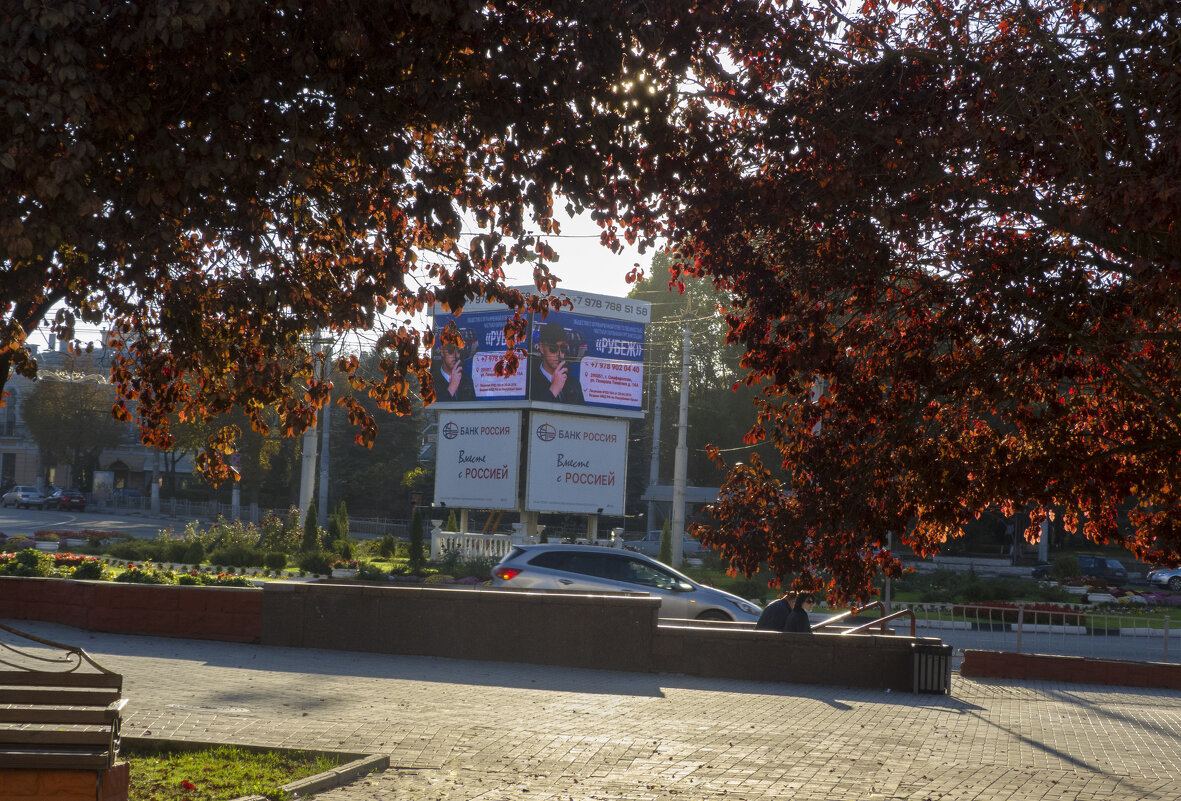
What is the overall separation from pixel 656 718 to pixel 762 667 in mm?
3960

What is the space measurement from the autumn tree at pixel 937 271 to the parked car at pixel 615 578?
30.7 ft

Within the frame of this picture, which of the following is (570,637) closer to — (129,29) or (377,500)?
(129,29)

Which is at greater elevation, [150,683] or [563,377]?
[563,377]

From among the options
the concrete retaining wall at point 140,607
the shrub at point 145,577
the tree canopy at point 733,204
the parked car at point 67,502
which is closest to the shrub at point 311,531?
the shrub at point 145,577

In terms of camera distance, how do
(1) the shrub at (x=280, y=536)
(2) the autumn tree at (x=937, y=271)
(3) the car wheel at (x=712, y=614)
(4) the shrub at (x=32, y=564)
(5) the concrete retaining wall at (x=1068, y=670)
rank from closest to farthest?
(2) the autumn tree at (x=937, y=271) < (5) the concrete retaining wall at (x=1068, y=670) < (3) the car wheel at (x=712, y=614) < (4) the shrub at (x=32, y=564) < (1) the shrub at (x=280, y=536)

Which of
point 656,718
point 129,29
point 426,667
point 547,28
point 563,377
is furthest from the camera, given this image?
point 563,377

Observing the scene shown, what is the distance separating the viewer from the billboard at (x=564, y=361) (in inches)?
1407

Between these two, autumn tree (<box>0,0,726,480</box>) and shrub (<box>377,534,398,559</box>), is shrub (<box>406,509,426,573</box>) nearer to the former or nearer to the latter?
shrub (<box>377,534,398,559</box>)

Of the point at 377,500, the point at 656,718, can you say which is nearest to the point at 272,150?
the point at 656,718

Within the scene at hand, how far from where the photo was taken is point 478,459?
36906 millimetres

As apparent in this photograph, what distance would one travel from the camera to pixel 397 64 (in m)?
5.72

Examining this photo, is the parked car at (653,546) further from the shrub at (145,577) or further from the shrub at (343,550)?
the shrub at (145,577)

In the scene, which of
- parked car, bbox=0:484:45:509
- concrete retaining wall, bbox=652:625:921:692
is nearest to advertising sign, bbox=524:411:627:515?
concrete retaining wall, bbox=652:625:921:692

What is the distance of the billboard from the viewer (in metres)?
35.8
